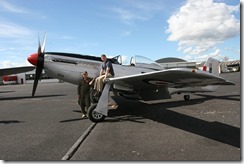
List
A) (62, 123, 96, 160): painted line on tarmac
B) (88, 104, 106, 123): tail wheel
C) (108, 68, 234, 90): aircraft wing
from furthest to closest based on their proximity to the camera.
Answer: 1. (88, 104, 106, 123): tail wheel
2. (108, 68, 234, 90): aircraft wing
3. (62, 123, 96, 160): painted line on tarmac

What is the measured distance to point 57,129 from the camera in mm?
5945

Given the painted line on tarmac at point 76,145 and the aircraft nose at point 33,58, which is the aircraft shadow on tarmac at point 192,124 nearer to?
the painted line on tarmac at point 76,145

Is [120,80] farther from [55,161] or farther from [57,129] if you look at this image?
[55,161]

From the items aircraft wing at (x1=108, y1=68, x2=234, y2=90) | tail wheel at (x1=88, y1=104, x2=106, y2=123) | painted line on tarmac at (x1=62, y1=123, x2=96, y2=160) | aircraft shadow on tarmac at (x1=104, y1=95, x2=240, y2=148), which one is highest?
aircraft wing at (x1=108, y1=68, x2=234, y2=90)

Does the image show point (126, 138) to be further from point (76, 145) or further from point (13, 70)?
point (13, 70)

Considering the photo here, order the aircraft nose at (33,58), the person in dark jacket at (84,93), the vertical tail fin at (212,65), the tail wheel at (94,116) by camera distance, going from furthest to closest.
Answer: the vertical tail fin at (212,65) < the aircraft nose at (33,58) < the person in dark jacket at (84,93) < the tail wheel at (94,116)

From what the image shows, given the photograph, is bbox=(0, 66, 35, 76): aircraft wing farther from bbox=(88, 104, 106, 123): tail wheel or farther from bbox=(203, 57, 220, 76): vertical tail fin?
bbox=(203, 57, 220, 76): vertical tail fin

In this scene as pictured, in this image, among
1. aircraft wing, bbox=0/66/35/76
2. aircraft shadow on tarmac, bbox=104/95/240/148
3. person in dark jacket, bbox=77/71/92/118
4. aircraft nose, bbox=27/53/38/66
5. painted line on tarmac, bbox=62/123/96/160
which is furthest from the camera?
aircraft wing, bbox=0/66/35/76

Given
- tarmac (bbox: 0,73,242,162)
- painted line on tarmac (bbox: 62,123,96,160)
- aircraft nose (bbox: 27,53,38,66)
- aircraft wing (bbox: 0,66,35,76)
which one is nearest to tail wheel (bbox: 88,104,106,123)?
tarmac (bbox: 0,73,242,162)

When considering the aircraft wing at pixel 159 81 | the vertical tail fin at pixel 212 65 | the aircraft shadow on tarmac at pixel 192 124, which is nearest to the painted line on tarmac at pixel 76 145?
the aircraft shadow on tarmac at pixel 192 124

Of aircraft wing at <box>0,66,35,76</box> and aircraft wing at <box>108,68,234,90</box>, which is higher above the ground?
aircraft wing at <box>0,66,35,76</box>

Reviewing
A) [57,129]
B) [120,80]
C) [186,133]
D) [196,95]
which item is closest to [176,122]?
[186,133]

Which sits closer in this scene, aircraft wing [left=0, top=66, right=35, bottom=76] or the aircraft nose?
the aircraft nose

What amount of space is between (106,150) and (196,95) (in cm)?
972
